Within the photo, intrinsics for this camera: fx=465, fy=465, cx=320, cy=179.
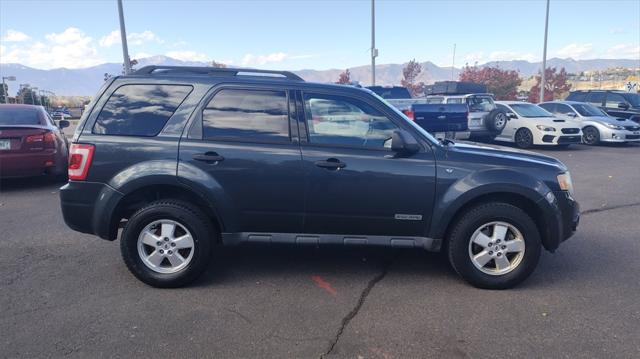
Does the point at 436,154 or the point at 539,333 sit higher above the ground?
the point at 436,154

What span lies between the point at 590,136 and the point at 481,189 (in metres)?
14.0

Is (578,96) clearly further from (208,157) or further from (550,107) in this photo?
(208,157)

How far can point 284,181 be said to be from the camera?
395 centimetres

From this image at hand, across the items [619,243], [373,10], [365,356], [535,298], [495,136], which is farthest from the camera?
[373,10]

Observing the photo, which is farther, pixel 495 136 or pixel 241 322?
pixel 495 136

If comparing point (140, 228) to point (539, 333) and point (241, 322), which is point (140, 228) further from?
point (539, 333)

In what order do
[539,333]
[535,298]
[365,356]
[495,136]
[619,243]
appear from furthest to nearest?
1. [495,136]
2. [619,243]
3. [535,298]
4. [539,333]
5. [365,356]

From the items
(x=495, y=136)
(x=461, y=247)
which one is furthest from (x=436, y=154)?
(x=495, y=136)

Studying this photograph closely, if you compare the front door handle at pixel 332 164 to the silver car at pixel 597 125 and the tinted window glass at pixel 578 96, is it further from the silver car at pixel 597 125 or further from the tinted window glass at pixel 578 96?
the tinted window glass at pixel 578 96

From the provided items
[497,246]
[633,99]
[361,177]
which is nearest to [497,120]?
[633,99]

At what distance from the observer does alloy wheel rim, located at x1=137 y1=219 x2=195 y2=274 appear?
156 inches

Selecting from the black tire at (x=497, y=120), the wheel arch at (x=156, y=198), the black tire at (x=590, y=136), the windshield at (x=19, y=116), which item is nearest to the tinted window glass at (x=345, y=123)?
the wheel arch at (x=156, y=198)

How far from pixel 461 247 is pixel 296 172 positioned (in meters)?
1.54

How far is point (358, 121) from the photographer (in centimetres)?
410
